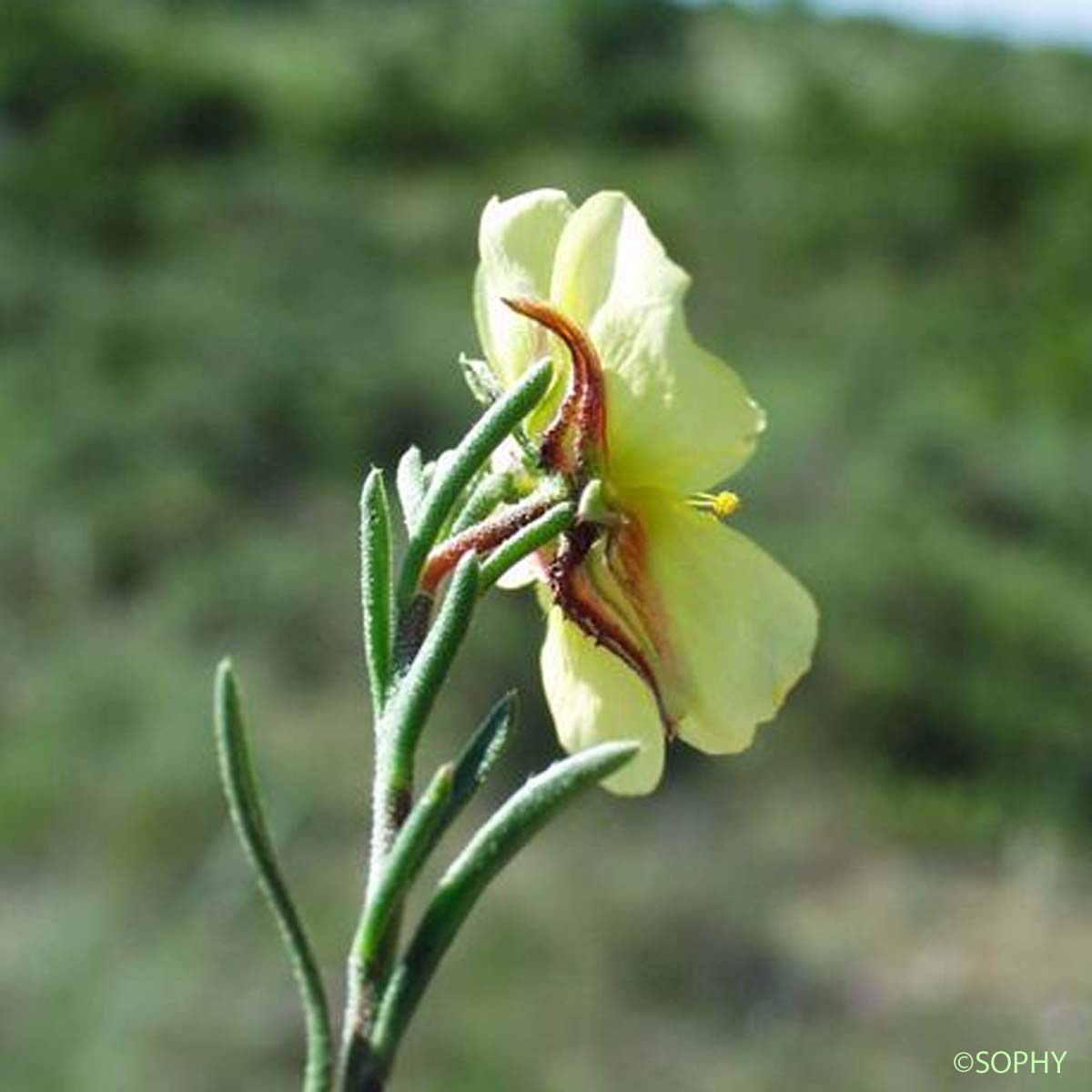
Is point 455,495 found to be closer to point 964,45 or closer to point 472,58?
point 472,58

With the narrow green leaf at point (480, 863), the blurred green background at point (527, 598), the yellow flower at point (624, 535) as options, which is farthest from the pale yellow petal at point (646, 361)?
the blurred green background at point (527, 598)

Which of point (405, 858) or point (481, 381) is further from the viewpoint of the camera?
point (481, 381)


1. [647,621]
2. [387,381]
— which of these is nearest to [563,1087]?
[647,621]

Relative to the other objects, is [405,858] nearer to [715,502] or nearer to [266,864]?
[266,864]

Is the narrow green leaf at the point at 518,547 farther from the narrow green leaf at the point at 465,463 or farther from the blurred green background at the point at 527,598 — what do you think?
the blurred green background at the point at 527,598

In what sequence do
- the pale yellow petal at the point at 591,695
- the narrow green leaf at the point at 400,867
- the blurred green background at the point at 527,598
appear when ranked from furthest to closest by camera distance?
the blurred green background at the point at 527,598, the pale yellow petal at the point at 591,695, the narrow green leaf at the point at 400,867

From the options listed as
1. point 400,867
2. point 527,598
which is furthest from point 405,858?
point 527,598
